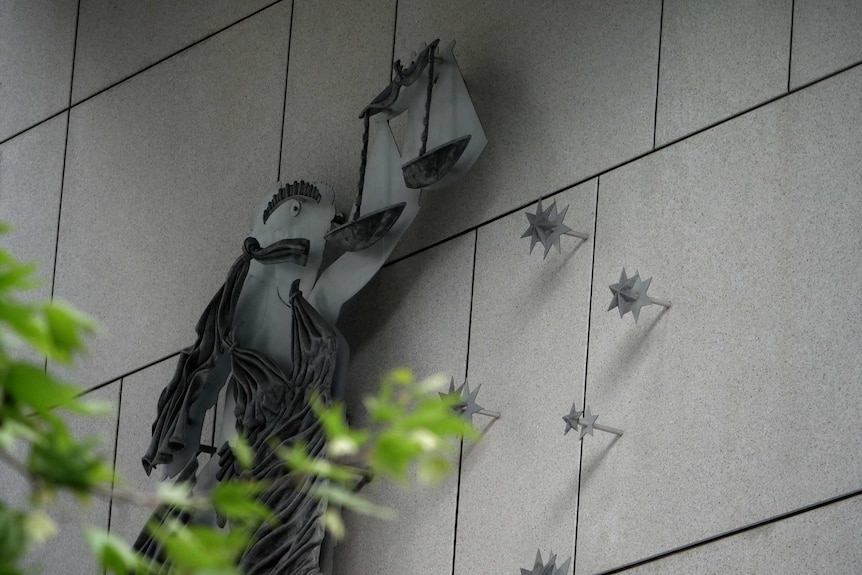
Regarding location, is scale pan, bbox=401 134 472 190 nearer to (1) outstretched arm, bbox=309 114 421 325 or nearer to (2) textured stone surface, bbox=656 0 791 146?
(1) outstretched arm, bbox=309 114 421 325

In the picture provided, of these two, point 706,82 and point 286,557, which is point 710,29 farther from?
point 286,557

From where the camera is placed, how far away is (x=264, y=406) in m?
4.41

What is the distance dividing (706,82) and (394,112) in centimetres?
108

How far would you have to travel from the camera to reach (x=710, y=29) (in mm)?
3857

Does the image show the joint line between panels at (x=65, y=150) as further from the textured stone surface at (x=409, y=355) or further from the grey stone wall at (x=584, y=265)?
the textured stone surface at (x=409, y=355)

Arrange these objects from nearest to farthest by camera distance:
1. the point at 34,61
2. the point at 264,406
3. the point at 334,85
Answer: the point at 264,406 < the point at 334,85 < the point at 34,61

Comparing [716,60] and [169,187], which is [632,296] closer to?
[716,60]

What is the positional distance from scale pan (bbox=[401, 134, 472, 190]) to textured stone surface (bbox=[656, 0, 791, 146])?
2.10 ft

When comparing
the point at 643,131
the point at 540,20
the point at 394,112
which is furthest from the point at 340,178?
the point at 643,131

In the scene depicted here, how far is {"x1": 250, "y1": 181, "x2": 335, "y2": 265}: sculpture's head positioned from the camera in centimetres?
466

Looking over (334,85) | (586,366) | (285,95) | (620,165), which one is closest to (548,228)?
(620,165)

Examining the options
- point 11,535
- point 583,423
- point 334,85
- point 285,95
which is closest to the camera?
point 11,535

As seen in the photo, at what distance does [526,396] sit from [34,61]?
3440 mm

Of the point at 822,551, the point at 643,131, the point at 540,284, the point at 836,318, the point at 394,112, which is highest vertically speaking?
the point at 394,112
